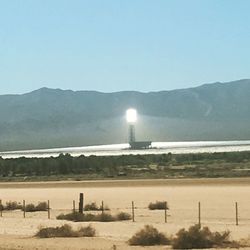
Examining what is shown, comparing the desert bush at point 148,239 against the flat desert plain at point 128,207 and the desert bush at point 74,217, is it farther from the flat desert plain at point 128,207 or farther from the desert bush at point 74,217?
the desert bush at point 74,217

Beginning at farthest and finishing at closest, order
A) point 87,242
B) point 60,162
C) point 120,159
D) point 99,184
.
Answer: point 120,159 < point 60,162 < point 99,184 < point 87,242

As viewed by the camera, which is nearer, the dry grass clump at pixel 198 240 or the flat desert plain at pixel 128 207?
the dry grass clump at pixel 198 240

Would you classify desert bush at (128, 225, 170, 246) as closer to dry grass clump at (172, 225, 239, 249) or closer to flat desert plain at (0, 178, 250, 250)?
flat desert plain at (0, 178, 250, 250)

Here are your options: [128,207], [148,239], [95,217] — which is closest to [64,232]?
[148,239]

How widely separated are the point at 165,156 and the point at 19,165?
140 ft

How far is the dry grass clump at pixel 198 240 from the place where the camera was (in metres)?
27.2

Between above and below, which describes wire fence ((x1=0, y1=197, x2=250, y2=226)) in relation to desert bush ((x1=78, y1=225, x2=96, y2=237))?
above

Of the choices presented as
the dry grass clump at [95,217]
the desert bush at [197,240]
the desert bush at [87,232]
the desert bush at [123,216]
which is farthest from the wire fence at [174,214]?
the desert bush at [197,240]

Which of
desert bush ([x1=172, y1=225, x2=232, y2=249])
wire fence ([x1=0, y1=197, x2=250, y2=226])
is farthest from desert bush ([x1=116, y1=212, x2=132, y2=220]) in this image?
desert bush ([x1=172, y1=225, x2=232, y2=249])

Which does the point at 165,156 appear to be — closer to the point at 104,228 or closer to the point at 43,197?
the point at 43,197

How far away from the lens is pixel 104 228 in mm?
35594

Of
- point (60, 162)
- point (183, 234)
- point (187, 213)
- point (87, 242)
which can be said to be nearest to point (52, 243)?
point (87, 242)

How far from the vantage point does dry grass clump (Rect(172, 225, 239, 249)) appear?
1072 inches

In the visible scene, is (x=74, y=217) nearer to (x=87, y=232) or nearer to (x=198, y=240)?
(x=87, y=232)
